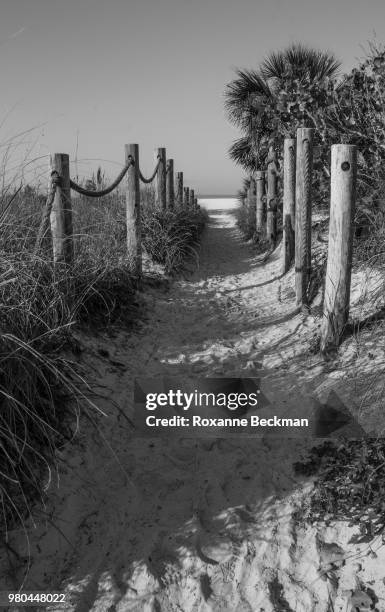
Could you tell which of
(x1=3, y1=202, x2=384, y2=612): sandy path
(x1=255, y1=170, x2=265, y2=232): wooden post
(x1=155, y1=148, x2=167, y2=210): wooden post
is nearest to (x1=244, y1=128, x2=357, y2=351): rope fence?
(x1=3, y1=202, x2=384, y2=612): sandy path

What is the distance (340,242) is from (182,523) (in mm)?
2476

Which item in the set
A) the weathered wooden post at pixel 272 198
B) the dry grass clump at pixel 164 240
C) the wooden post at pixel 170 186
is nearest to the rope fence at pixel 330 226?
the dry grass clump at pixel 164 240

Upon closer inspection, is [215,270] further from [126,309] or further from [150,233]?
[126,309]

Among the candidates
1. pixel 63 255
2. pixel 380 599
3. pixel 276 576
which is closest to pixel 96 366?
pixel 63 255

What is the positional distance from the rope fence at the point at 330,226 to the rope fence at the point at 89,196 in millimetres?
1831

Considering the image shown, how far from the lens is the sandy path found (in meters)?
2.14

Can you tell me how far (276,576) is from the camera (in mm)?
2193

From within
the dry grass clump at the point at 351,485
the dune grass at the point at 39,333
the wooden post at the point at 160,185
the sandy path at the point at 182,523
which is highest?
the wooden post at the point at 160,185

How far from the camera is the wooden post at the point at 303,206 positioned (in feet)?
17.0

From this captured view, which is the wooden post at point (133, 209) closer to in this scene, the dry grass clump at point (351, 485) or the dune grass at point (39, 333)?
the dune grass at point (39, 333)

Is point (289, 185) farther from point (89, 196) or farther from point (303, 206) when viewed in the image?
point (89, 196)

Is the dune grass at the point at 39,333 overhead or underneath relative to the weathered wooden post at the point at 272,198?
underneath

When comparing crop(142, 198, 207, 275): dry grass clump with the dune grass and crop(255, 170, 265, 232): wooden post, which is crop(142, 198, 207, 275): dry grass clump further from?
crop(255, 170, 265, 232): wooden post

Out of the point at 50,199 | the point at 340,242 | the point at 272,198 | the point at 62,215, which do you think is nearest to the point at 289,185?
the point at 272,198
